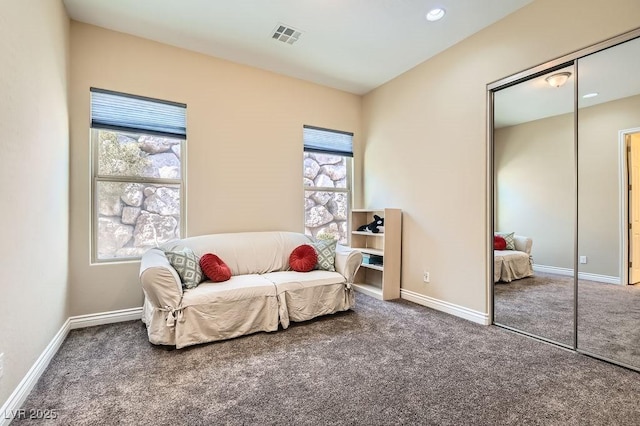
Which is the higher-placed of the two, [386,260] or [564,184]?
[564,184]

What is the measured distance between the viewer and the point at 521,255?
2.84 m

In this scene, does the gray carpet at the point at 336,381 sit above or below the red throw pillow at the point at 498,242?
below

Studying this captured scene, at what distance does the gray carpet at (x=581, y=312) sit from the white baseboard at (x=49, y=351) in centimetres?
359

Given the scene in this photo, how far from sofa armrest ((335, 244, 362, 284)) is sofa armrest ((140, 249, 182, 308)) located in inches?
63.7

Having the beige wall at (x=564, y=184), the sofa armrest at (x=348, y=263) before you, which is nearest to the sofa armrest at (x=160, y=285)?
the sofa armrest at (x=348, y=263)

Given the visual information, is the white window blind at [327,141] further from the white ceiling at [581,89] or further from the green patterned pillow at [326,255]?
the white ceiling at [581,89]

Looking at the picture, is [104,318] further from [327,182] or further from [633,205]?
[633,205]

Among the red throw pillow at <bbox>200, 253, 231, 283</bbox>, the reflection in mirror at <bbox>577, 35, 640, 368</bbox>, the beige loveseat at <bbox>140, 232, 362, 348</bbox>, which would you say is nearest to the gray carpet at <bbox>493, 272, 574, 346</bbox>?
the reflection in mirror at <bbox>577, 35, 640, 368</bbox>

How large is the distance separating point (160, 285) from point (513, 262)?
3218mm

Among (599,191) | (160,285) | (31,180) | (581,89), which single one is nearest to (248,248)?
(160,285)

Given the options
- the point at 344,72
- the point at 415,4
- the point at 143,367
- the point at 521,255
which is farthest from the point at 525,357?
the point at 344,72

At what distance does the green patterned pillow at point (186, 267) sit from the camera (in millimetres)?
2555

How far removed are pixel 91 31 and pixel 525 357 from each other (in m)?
4.78

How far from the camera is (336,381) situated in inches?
73.4
